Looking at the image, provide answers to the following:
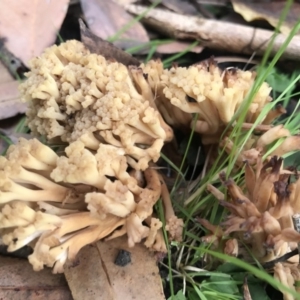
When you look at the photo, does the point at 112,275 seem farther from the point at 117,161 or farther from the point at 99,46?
the point at 99,46

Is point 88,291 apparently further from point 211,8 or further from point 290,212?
point 211,8

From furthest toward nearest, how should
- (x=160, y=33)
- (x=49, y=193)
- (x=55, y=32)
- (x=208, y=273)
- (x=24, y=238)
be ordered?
(x=160, y=33) → (x=55, y=32) → (x=208, y=273) → (x=49, y=193) → (x=24, y=238)

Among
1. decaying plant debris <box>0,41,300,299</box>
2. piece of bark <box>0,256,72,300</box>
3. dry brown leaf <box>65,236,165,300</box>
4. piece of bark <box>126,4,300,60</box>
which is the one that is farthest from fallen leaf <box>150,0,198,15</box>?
piece of bark <box>0,256,72,300</box>

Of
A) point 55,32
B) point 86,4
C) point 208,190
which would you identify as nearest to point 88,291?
point 208,190

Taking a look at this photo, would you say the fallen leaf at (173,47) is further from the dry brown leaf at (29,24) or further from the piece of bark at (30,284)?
the piece of bark at (30,284)

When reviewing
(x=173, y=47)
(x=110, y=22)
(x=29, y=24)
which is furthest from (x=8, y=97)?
(x=173, y=47)

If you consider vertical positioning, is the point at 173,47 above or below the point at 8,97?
above

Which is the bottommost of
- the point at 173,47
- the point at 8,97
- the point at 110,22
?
the point at 8,97

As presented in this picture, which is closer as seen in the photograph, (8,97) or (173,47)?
(8,97)

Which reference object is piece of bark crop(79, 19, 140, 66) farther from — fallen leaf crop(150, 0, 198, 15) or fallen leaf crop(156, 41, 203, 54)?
fallen leaf crop(150, 0, 198, 15)
